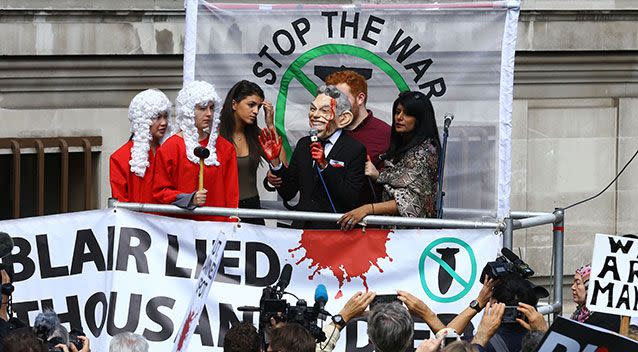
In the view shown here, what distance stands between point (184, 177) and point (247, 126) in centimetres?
79

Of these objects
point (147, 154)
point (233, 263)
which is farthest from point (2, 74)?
point (233, 263)

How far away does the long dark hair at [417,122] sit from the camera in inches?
419

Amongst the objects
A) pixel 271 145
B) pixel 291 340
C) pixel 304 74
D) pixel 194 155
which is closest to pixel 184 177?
pixel 194 155

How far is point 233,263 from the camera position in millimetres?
10195

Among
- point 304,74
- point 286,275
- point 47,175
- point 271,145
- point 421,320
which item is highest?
point 304,74

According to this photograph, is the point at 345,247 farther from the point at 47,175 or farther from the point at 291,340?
the point at 47,175

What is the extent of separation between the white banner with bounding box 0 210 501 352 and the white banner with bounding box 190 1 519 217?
2.18ft

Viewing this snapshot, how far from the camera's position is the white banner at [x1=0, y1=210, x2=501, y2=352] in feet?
33.1

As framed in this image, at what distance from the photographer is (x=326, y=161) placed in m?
10.6

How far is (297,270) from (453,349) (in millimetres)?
2848

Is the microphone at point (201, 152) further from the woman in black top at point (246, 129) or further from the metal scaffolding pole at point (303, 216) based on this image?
the woman in black top at point (246, 129)

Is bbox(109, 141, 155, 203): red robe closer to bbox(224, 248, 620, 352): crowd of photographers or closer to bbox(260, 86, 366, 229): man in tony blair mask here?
bbox(260, 86, 366, 229): man in tony blair mask

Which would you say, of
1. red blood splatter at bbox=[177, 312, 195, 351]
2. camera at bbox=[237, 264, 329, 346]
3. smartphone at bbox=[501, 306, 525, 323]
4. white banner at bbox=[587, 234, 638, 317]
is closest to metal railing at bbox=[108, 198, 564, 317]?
white banner at bbox=[587, 234, 638, 317]

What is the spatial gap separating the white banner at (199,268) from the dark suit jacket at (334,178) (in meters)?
0.40
